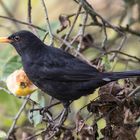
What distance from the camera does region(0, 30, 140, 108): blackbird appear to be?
3959mm

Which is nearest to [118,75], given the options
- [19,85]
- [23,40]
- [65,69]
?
[65,69]

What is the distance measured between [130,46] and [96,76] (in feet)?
6.77

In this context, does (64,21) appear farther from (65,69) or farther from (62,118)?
(62,118)

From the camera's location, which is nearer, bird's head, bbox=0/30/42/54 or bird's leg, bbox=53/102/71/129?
bird's leg, bbox=53/102/71/129

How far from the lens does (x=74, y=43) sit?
14.5 feet

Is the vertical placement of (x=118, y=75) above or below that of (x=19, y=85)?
→ above

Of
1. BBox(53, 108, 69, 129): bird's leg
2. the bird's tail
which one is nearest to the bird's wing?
the bird's tail

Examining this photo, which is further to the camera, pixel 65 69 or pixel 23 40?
pixel 23 40

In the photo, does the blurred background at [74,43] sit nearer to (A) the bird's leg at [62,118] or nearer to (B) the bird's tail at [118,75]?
(B) the bird's tail at [118,75]

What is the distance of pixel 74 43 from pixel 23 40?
0.46 meters

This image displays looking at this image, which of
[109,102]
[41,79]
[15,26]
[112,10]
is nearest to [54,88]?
[41,79]

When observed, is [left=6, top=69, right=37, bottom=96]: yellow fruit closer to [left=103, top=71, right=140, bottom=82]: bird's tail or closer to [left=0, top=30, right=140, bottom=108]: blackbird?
[left=0, top=30, right=140, bottom=108]: blackbird

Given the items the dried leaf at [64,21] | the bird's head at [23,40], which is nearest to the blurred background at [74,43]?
the dried leaf at [64,21]

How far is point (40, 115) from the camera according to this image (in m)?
3.87
